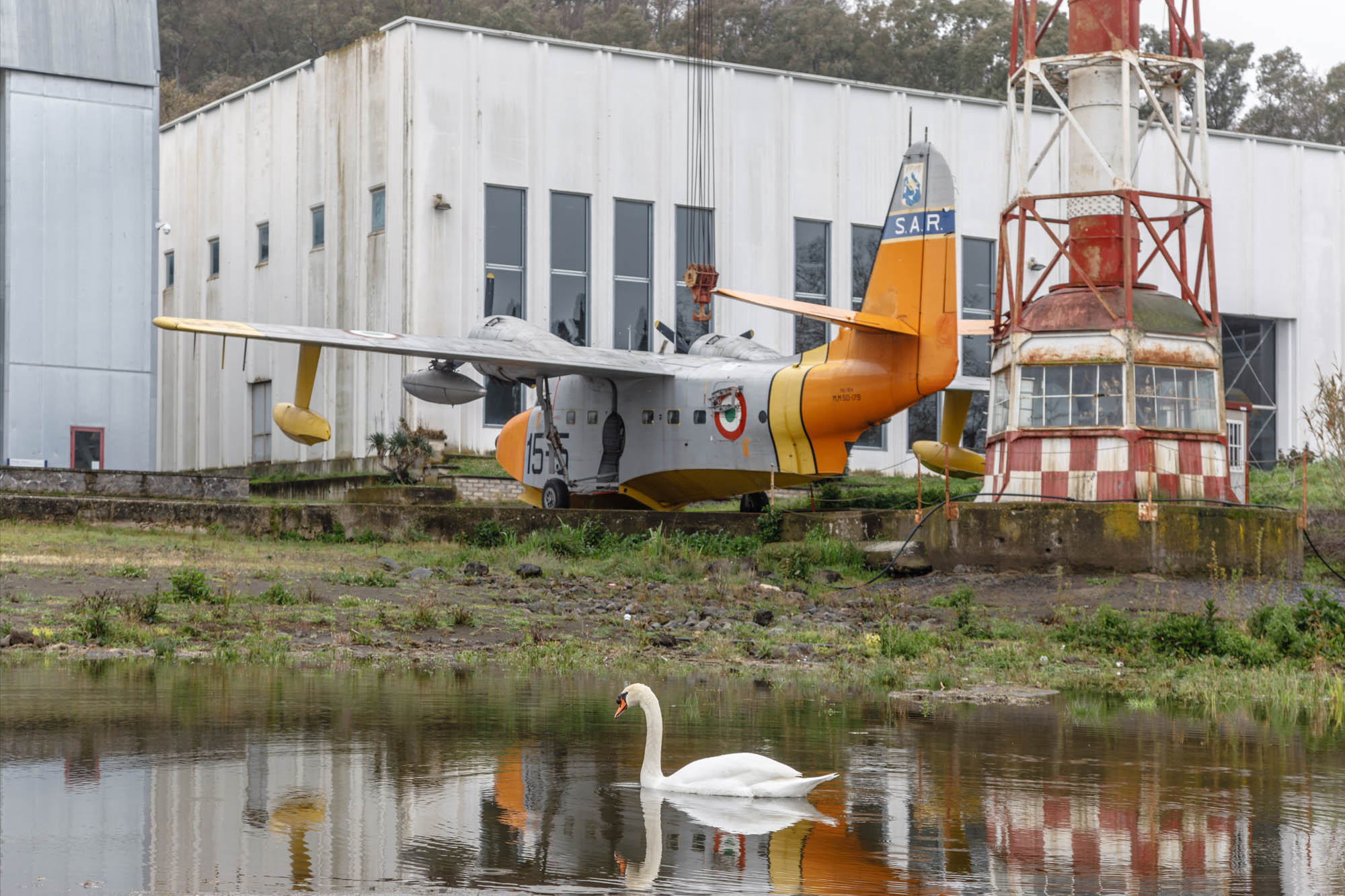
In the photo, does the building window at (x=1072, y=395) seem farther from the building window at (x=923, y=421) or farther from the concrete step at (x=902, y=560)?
the building window at (x=923, y=421)

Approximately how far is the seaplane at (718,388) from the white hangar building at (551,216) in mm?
11282

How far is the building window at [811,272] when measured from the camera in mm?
51750

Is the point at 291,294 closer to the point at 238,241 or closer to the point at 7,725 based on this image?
the point at 238,241

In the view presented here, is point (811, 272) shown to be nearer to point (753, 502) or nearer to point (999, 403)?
point (753, 502)

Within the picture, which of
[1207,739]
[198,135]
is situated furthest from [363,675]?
[198,135]

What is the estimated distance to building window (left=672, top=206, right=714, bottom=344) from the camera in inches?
1944

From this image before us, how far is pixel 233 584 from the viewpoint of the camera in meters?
21.4

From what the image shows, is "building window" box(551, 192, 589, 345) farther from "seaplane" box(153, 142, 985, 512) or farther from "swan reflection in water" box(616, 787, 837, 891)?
"swan reflection in water" box(616, 787, 837, 891)

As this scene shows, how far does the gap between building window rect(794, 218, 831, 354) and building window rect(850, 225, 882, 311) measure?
923mm

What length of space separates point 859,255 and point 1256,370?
1669 centimetres

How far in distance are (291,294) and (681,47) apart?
43304 millimetres

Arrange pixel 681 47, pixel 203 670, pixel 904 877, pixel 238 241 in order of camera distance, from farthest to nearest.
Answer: pixel 681 47 < pixel 238 241 < pixel 203 670 < pixel 904 877

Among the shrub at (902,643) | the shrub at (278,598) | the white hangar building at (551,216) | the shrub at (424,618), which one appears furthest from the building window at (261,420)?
the shrub at (902,643)

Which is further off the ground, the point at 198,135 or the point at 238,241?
the point at 198,135
